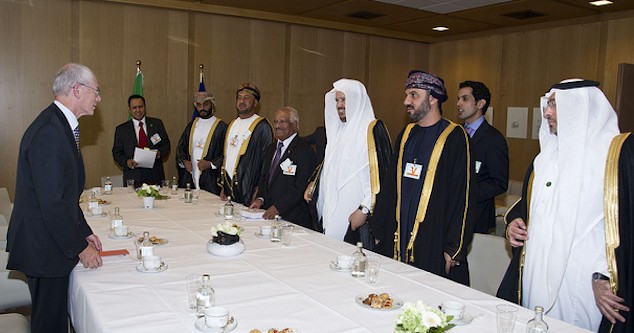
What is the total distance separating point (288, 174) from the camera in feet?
14.9

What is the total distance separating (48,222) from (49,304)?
0.44m

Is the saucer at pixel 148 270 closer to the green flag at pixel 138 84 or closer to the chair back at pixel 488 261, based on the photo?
the chair back at pixel 488 261

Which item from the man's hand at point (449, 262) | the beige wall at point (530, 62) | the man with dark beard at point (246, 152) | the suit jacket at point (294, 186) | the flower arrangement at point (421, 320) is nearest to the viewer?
the flower arrangement at point (421, 320)

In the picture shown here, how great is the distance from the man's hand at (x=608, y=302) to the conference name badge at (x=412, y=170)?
1.31 meters

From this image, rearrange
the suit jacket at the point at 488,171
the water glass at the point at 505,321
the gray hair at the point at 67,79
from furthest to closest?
the suit jacket at the point at 488,171, the gray hair at the point at 67,79, the water glass at the point at 505,321

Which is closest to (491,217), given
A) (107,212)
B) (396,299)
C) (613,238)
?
(613,238)

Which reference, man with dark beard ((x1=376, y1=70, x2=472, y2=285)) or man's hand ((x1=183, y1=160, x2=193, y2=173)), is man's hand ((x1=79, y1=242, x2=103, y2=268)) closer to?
man with dark beard ((x1=376, y1=70, x2=472, y2=285))

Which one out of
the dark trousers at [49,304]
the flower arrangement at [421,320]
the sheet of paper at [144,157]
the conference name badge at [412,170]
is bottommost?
the dark trousers at [49,304]

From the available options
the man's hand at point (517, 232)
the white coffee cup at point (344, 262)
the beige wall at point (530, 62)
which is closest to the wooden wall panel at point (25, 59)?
the white coffee cup at point (344, 262)

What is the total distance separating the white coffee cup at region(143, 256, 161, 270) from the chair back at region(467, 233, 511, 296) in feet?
6.52

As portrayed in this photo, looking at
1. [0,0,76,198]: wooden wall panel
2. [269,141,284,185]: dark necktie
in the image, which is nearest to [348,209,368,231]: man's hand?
[269,141,284,185]: dark necktie

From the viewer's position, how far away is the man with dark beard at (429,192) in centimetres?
335

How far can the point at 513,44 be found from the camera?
346 inches

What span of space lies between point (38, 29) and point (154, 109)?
181cm
